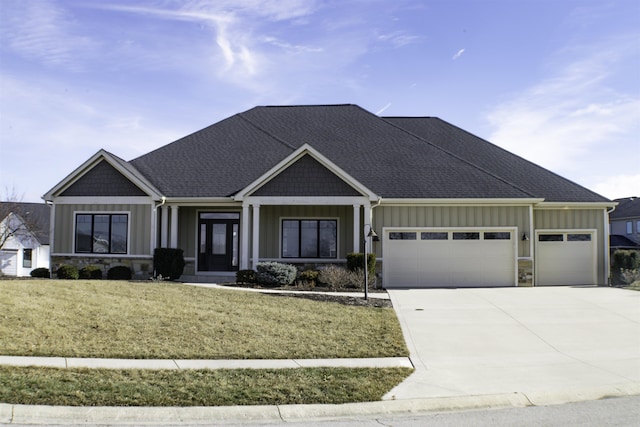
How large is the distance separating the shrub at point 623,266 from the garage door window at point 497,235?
200 inches

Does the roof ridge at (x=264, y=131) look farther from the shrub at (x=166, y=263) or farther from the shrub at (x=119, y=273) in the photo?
the shrub at (x=119, y=273)

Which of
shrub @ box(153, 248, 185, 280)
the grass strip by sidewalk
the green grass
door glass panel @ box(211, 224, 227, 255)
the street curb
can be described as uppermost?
door glass panel @ box(211, 224, 227, 255)

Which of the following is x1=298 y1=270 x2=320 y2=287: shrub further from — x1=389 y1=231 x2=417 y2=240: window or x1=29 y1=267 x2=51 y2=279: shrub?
x1=29 y1=267 x2=51 y2=279: shrub

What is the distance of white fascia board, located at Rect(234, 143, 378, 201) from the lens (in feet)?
65.6

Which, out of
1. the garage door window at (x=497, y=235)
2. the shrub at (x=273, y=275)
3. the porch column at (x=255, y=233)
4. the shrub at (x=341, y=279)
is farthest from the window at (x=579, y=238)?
the porch column at (x=255, y=233)

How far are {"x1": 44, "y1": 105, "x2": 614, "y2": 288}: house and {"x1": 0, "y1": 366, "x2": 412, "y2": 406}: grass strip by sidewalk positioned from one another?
1156 cm

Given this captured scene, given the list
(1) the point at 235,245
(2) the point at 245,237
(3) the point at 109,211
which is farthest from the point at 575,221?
(3) the point at 109,211

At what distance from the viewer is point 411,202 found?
20.6 metres

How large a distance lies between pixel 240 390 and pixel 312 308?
6358mm

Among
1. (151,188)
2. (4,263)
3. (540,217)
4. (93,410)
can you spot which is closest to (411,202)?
(540,217)


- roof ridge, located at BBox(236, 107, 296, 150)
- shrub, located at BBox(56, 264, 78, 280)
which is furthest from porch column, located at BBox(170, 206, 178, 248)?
roof ridge, located at BBox(236, 107, 296, 150)

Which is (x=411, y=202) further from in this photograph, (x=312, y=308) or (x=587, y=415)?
(x=587, y=415)

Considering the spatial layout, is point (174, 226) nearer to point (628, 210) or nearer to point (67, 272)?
point (67, 272)

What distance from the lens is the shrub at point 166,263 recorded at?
20016 mm
